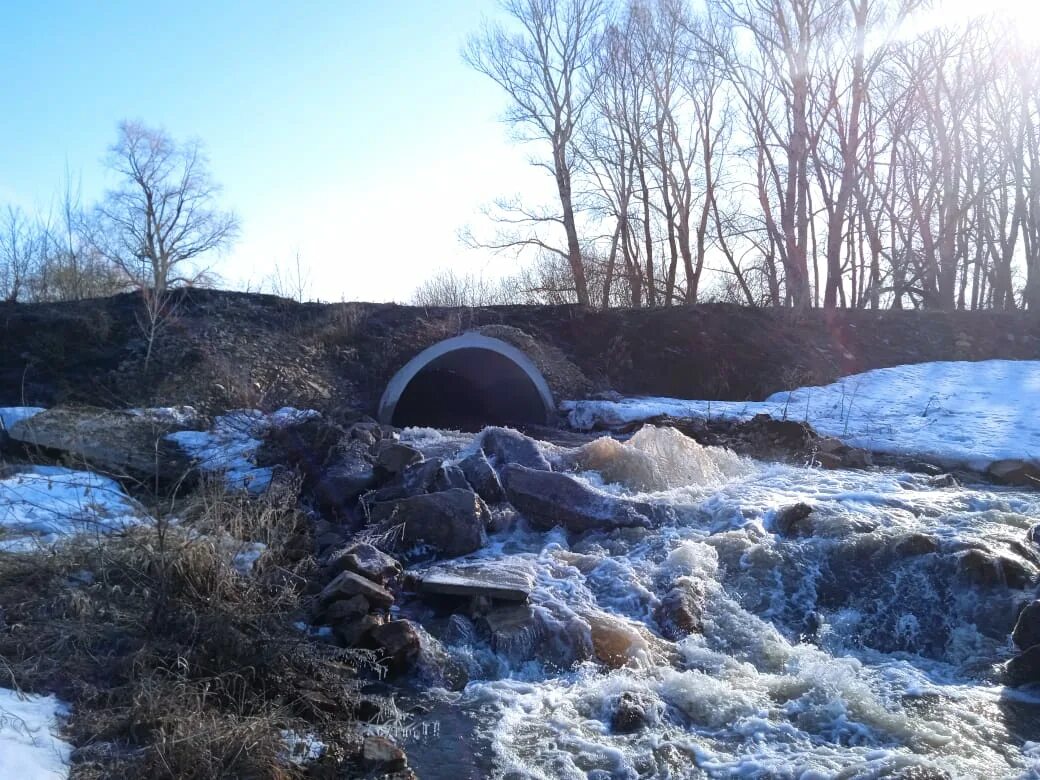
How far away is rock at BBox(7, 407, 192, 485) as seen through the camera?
836 cm

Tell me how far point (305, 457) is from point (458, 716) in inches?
175

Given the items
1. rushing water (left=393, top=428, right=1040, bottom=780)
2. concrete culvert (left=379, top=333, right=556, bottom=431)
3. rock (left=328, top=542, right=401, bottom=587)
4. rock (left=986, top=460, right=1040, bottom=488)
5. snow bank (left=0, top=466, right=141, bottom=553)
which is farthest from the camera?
concrete culvert (left=379, top=333, right=556, bottom=431)

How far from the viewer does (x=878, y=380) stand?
635 inches

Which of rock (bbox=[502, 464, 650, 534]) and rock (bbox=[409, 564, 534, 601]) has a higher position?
rock (bbox=[502, 464, 650, 534])

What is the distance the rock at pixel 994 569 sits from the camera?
6.60 meters

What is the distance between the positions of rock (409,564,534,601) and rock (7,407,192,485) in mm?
2956

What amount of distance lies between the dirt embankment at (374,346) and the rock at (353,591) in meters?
5.58

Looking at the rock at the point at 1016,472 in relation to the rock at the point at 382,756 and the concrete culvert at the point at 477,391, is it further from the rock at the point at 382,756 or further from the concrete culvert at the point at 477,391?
the rock at the point at 382,756

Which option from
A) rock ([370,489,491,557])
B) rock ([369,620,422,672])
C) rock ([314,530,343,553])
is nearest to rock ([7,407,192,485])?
rock ([314,530,343,553])

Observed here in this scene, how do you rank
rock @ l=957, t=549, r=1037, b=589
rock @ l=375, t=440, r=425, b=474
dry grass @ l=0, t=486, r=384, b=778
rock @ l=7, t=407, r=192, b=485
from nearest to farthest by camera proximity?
dry grass @ l=0, t=486, r=384, b=778 → rock @ l=957, t=549, r=1037, b=589 → rock @ l=7, t=407, r=192, b=485 → rock @ l=375, t=440, r=425, b=474

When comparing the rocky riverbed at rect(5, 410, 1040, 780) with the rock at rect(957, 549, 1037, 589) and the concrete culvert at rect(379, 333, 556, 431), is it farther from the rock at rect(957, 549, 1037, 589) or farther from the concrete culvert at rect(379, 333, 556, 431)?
the concrete culvert at rect(379, 333, 556, 431)

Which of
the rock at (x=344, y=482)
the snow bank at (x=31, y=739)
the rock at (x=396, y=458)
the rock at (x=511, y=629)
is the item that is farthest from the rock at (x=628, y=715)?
the rock at (x=396, y=458)

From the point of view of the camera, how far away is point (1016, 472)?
1057 cm

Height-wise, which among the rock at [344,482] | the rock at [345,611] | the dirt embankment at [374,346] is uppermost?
the dirt embankment at [374,346]
